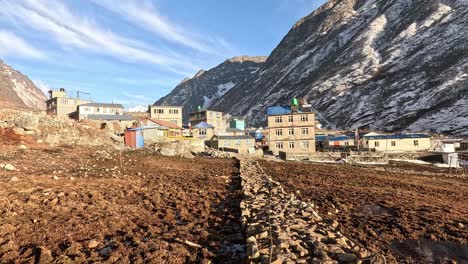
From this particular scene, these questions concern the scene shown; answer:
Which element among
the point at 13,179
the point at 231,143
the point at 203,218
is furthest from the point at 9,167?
the point at 231,143

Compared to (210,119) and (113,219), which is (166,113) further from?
(113,219)

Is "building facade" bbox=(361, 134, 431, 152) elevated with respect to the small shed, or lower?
lower

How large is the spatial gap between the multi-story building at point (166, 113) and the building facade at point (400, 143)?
58858 millimetres

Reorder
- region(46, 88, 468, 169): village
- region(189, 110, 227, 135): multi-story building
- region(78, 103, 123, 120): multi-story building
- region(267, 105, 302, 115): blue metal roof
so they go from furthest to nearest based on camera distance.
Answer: region(189, 110, 227, 135): multi-story building
region(78, 103, 123, 120): multi-story building
region(267, 105, 302, 115): blue metal roof
region(46, 88, 468, 169): village

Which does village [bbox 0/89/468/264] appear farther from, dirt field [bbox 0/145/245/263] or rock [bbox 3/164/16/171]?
rock [bbox 3/164/16/171]

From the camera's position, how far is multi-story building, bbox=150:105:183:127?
8950cm

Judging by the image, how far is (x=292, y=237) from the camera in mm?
9883

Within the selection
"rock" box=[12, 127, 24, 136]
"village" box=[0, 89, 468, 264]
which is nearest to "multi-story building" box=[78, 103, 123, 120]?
"rock" box=[12, 127, 24, 136]

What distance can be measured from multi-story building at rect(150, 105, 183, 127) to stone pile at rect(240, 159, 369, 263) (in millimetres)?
79765

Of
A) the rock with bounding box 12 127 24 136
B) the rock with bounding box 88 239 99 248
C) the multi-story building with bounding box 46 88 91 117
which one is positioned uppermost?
the multi-story building with bounding box 46 88 91 117

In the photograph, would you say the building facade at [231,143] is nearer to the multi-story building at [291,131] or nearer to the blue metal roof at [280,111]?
the multi-story building at [291,131]

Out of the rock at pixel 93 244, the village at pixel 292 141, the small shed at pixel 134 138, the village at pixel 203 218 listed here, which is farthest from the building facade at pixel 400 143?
the rock at pixel 93 244

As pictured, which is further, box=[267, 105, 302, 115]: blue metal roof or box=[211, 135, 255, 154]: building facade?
box=[267, 105, 302, 115]: blue metal roof

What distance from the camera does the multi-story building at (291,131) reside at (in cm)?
6378
